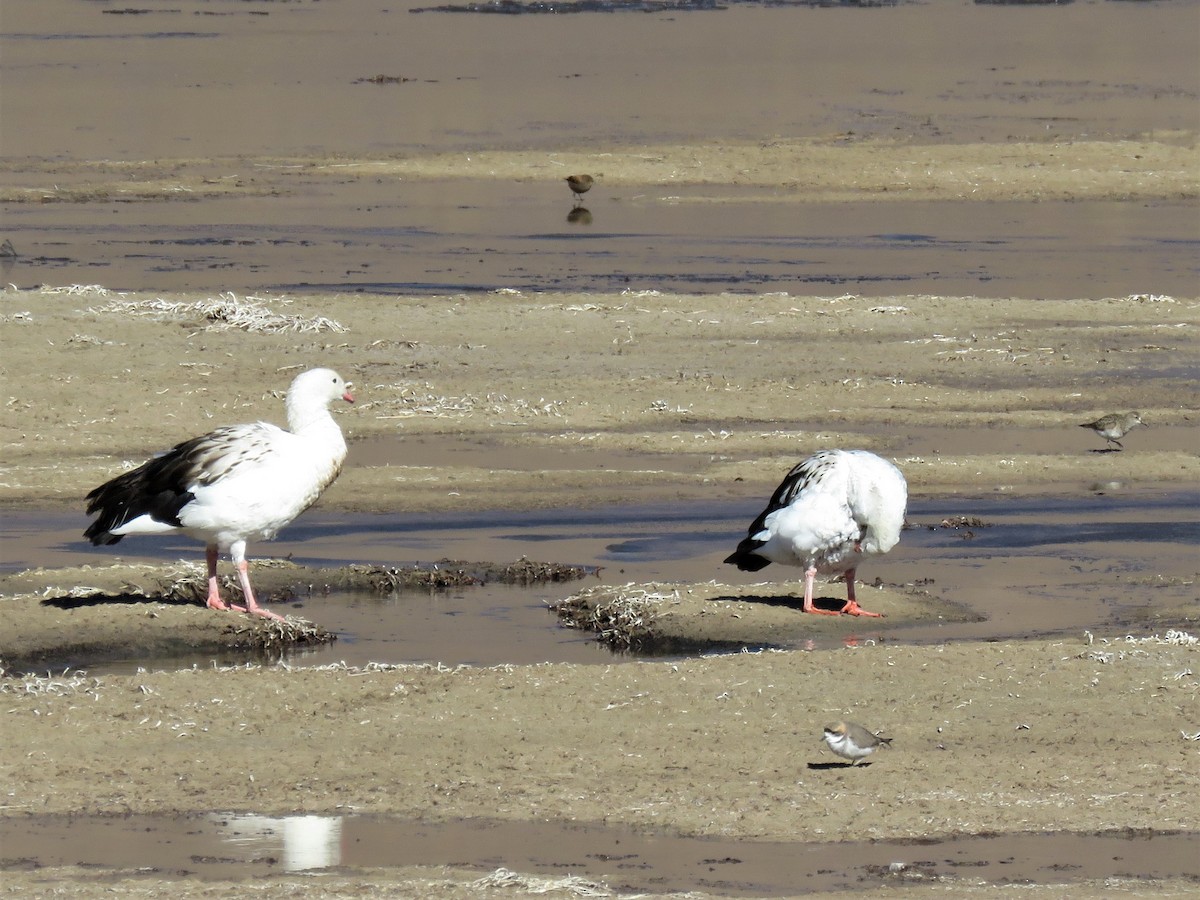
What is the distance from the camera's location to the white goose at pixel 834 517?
1284 cm

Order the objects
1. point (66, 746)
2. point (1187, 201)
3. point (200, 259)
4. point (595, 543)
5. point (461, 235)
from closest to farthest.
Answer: point (66, 746), point (595, 543), point (200, 259), point (461, 235), point (1187, 201)

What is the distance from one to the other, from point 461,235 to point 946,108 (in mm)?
19284

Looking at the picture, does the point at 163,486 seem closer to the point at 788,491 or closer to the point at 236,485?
the point at 236,485

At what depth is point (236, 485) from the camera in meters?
12.5

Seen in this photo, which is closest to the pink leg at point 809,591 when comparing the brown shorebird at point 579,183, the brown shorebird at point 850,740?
the brown shorebird at point 850,740

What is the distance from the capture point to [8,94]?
51.6 metres

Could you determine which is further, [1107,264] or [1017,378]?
[1107,264]

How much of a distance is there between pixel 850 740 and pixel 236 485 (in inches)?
172

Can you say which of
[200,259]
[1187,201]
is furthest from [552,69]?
[200,259]

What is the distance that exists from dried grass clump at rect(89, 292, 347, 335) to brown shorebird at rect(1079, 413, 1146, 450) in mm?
8045

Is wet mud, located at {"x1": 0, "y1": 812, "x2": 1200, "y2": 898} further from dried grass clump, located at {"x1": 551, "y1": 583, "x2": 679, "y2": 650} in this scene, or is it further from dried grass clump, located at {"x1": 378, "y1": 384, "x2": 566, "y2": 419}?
dried grass clump, located at {"x1": 378, "y1": 384, "x2": 566, "y2": 419}

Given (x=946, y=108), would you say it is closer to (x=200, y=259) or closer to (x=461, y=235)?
(x=461, y=235)

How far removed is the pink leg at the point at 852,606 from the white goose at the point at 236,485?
10.1ft

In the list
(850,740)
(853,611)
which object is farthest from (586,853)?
(853,611)
